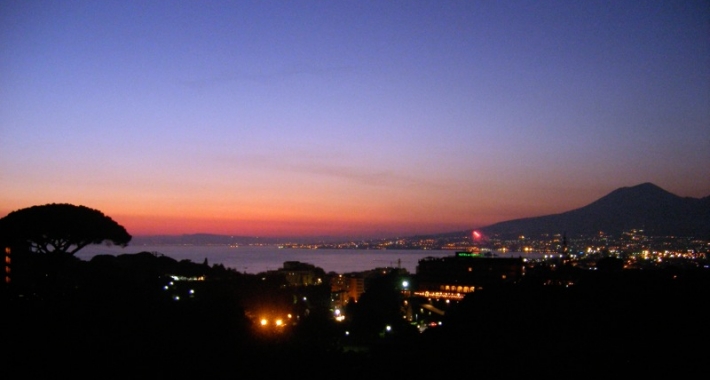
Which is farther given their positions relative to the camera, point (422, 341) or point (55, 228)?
point (55, 228)

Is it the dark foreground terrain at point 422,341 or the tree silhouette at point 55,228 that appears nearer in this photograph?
the dark foreground terrain at point 422,341

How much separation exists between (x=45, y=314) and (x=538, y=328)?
22.9 feet

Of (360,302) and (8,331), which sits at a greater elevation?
(8,331)

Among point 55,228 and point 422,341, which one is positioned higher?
point 55,228

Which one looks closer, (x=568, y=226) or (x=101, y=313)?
(x=101, y=313)

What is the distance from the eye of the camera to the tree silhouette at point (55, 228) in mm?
16047

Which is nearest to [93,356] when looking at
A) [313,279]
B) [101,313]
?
[101,313]

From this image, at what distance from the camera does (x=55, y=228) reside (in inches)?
650

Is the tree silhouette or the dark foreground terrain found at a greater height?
the tree silhouette

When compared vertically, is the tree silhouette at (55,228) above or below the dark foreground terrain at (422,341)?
above

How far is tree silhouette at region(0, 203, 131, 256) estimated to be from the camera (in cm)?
1605

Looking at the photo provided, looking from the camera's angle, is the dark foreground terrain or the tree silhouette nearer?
the dark foreground terrain

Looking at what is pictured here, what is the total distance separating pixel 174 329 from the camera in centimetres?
776

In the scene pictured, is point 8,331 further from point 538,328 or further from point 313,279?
point 313,279
